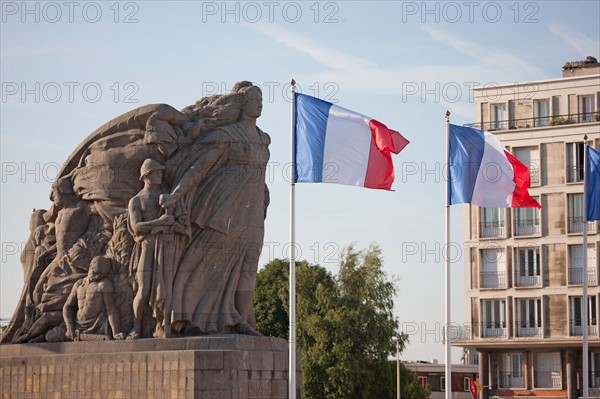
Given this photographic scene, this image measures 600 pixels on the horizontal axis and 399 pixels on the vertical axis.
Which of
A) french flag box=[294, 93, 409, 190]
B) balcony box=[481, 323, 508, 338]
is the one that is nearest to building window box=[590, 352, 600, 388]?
balcony box=[481, 323, 508, 338]

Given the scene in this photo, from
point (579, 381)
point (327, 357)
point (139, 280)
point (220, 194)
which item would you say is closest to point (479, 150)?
point (220, 194)

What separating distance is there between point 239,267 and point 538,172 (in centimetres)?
3299

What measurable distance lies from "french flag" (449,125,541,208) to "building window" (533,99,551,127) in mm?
29324

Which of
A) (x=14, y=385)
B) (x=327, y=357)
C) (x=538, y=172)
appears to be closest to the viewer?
(x=14, y=385)

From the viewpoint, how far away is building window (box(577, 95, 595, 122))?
58625mm

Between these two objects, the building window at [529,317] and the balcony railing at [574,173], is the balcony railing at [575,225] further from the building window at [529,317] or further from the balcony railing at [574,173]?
the building window at [529,317]

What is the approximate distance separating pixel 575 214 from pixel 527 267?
123 inches

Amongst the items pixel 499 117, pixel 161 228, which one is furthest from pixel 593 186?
pixel 499 117

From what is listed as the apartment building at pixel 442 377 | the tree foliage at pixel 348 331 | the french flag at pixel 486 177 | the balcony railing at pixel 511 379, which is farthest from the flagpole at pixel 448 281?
the apartment building at pixel 442 377

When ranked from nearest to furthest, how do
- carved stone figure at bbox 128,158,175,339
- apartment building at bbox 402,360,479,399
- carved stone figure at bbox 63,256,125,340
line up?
1. carved stone figure at bbox 128,158,175,339
2. carved stone figure at bbox 63,256,125,340
3. apartment building at bbox 402,360,479,399

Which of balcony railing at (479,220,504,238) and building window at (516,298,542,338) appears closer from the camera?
building window at (516,298,542,338)

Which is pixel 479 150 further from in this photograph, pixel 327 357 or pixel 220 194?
pixel 327 357

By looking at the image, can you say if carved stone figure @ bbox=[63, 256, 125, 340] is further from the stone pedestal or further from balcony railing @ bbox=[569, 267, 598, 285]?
balcony railing @ bbox=[569, 267, 598, 285]

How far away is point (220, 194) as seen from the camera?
2802 cm
